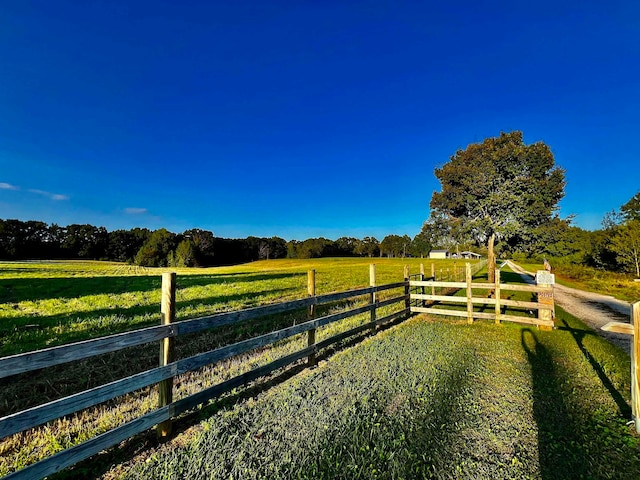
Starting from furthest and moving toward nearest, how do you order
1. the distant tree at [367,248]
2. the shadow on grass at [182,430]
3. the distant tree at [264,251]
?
the distant tree at [367,248]
the distant tree at [264,251]
the shadow on grass at [182,430]

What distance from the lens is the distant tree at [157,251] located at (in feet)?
274

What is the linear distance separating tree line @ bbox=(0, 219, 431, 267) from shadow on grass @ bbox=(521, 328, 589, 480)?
2669 inches

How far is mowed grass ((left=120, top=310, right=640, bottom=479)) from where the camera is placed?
289cm

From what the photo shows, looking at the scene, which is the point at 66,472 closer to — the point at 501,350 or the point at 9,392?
the point at 9,392

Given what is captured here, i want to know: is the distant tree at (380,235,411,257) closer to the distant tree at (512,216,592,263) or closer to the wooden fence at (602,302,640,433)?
the distant tree at (512,216,592,263)

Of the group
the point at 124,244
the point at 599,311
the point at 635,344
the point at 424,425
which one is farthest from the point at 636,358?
the point at 124,244

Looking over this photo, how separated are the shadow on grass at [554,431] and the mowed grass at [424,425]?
0.01 metres

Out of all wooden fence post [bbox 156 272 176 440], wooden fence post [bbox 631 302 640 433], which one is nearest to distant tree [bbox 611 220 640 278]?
wooden fence post [bbox 631 302 640 433]

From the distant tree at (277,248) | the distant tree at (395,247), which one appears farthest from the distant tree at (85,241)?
the distant tree at (395,247)

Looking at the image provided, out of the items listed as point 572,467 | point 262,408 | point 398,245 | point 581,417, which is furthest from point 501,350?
point 398,245

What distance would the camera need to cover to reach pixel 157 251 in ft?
280

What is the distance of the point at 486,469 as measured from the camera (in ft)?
9.50

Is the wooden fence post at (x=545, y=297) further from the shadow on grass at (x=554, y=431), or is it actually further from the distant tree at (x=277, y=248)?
the distant tree at (x=277, y=248)

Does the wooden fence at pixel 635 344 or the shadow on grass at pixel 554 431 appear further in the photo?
the wooden fence at pixel 635 344
